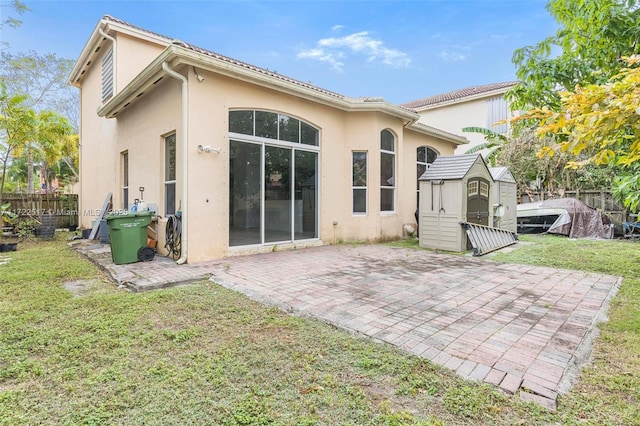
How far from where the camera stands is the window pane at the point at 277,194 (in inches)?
320

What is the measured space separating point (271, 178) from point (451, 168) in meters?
4.91

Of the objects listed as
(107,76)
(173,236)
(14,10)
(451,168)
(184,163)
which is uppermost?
(14,10)

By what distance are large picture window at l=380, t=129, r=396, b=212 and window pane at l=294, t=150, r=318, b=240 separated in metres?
2.33

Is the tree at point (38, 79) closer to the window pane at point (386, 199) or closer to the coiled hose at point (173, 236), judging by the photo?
the coiled hose at point (173, 236)

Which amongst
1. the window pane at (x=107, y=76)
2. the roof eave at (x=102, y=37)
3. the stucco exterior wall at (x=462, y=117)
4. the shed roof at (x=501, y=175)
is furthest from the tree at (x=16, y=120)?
the stucco exterior wall at (x=462, y=117)

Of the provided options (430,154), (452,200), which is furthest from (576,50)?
(430,154)

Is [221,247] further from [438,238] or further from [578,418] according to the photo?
[578,418]

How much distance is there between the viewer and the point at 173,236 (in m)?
7.12

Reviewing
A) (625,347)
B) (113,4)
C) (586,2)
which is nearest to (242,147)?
(586,2)

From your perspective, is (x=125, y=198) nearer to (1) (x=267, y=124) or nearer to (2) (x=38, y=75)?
(1) (x=267, y=124)

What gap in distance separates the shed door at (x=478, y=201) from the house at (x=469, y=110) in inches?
493

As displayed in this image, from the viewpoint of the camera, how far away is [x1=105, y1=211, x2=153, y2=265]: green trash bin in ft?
21.4

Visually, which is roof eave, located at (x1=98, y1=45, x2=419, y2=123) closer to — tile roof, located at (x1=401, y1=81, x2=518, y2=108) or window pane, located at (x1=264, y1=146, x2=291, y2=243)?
window pane, located at (x1=264, y1=146, x2=291, y2=243)

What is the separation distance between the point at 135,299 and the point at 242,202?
3.59m
